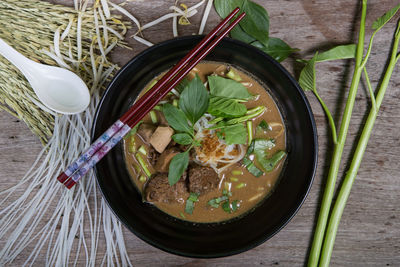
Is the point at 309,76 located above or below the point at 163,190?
above

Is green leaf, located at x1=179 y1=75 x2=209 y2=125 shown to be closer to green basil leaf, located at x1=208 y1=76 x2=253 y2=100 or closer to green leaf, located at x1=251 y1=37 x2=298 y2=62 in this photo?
green basil leaf, located at x1=208 y1=76 x2=253 y2=100

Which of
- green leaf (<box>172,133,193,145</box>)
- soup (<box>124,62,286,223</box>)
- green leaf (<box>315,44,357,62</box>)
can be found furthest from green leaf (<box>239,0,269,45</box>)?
green leaf (<box>172,133,193,145</box>)

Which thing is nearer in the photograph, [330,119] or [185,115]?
[185,115]

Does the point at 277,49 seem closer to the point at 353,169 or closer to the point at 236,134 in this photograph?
the point at 236,134

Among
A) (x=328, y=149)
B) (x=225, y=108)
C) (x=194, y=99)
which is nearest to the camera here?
(x=194, y=99)

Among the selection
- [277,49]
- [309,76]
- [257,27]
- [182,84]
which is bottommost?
[182,84]

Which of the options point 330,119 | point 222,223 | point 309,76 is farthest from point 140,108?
point 330,119
